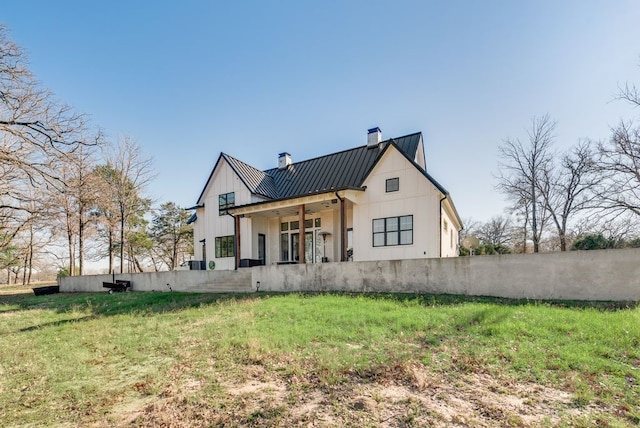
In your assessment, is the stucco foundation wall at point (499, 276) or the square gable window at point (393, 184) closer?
the stucco foundation wall at point (499, 276)

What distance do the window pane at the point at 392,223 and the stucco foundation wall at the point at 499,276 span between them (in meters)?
3.50

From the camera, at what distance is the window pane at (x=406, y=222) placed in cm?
1379

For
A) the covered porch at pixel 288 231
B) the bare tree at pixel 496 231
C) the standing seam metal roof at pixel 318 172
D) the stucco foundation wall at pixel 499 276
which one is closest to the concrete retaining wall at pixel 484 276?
the stucco foundation wall at pixel 499 276

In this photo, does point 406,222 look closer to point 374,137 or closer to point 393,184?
point 393,184

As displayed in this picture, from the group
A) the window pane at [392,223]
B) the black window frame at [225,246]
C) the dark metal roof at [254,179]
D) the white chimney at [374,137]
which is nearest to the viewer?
the window pane at [392,223]

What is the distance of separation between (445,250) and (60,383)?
48.0 feet

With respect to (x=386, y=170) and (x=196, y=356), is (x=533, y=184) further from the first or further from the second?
(x=196, y=356)

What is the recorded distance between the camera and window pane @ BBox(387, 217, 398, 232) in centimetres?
1408

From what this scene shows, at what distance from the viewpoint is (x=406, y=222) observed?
13.9 meters

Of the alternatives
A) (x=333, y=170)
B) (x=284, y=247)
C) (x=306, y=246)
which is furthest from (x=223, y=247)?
(x=333, y=170)

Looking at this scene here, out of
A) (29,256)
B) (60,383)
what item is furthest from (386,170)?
(29,256)

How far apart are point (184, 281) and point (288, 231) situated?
6.04 m

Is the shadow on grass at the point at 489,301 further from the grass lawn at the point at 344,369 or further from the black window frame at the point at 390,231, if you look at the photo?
the black window frame at the point at 390,231

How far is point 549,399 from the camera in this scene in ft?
11.8
